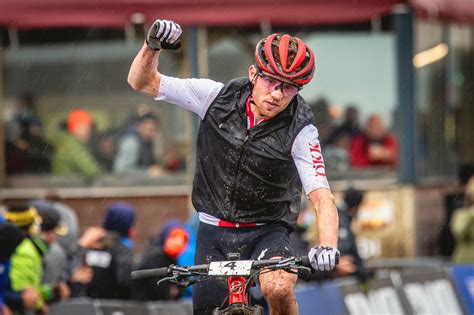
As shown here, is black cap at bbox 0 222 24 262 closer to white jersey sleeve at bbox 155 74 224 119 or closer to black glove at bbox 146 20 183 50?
white jersey sleeve at bbox 155 74 224 119

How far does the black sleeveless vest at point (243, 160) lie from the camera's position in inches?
345

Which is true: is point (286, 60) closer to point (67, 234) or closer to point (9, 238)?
point (9, 238)

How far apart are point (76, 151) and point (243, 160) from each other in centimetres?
1044

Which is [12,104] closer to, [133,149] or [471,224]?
[133,149]

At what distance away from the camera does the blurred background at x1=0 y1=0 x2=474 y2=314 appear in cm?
1881

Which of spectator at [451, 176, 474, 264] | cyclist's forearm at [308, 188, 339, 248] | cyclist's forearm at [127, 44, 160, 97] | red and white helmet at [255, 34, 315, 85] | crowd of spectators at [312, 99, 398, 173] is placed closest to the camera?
cyclist's forearm at [308, 188, 339, 248]

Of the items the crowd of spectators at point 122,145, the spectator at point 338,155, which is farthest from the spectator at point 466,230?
the spectator at point 338,155

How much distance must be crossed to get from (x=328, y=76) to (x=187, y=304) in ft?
22.8

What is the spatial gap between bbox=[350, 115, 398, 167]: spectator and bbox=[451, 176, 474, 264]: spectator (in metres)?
2.11

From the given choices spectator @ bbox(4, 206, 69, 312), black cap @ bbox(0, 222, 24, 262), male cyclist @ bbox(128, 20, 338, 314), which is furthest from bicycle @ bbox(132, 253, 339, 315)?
spectator @ bbox(4, 206, 69, 312)

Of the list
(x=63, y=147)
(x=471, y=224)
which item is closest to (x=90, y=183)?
(x=63, y=147)

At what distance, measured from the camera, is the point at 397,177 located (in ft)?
63.2

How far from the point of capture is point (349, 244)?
14867 millimetres

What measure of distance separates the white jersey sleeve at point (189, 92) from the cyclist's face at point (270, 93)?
1.06 feet
